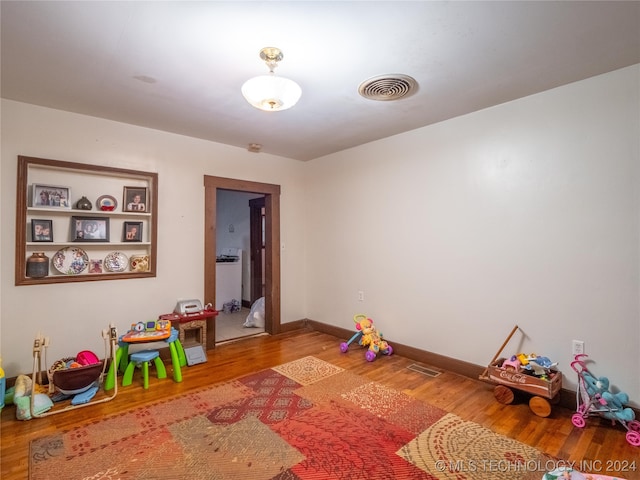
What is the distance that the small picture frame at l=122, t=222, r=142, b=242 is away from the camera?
11.0 feet

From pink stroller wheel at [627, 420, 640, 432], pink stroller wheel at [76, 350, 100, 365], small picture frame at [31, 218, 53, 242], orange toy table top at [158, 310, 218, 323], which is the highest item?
small picture frame at [31, 218, 53, 242]

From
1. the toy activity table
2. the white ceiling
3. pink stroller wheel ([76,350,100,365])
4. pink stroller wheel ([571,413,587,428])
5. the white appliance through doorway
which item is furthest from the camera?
the white appliance through doorway

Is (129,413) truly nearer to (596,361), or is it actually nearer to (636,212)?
(596,361)

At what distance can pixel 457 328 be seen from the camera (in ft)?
10.3

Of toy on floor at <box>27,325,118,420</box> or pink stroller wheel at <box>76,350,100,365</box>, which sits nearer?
toy on floor at <box>27,325,118,420</box>

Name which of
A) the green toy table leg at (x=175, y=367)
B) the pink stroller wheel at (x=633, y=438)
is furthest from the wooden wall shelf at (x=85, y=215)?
the pink stroller wheel at (x=633, y=438)

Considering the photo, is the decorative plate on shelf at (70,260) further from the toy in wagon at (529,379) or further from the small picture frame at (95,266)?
the toy in wagon at (529,379)

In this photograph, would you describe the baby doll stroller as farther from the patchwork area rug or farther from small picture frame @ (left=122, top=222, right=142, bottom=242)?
small picture frame @ (left=122, top=222, right=142, bottom=242)

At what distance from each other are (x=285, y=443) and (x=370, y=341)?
177 cm

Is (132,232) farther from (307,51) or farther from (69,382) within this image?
(307,51)

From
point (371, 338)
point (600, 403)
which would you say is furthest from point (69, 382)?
point (600, 403)

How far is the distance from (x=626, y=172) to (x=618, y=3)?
3.72 feet

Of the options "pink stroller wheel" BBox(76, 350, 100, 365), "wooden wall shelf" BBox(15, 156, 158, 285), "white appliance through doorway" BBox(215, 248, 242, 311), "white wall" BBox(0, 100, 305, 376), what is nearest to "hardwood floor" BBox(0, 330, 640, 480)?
"pink stroller wheel" BBox(76, 350, 100, 365)

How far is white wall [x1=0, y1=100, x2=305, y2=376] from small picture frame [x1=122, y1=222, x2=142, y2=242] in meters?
0.20
